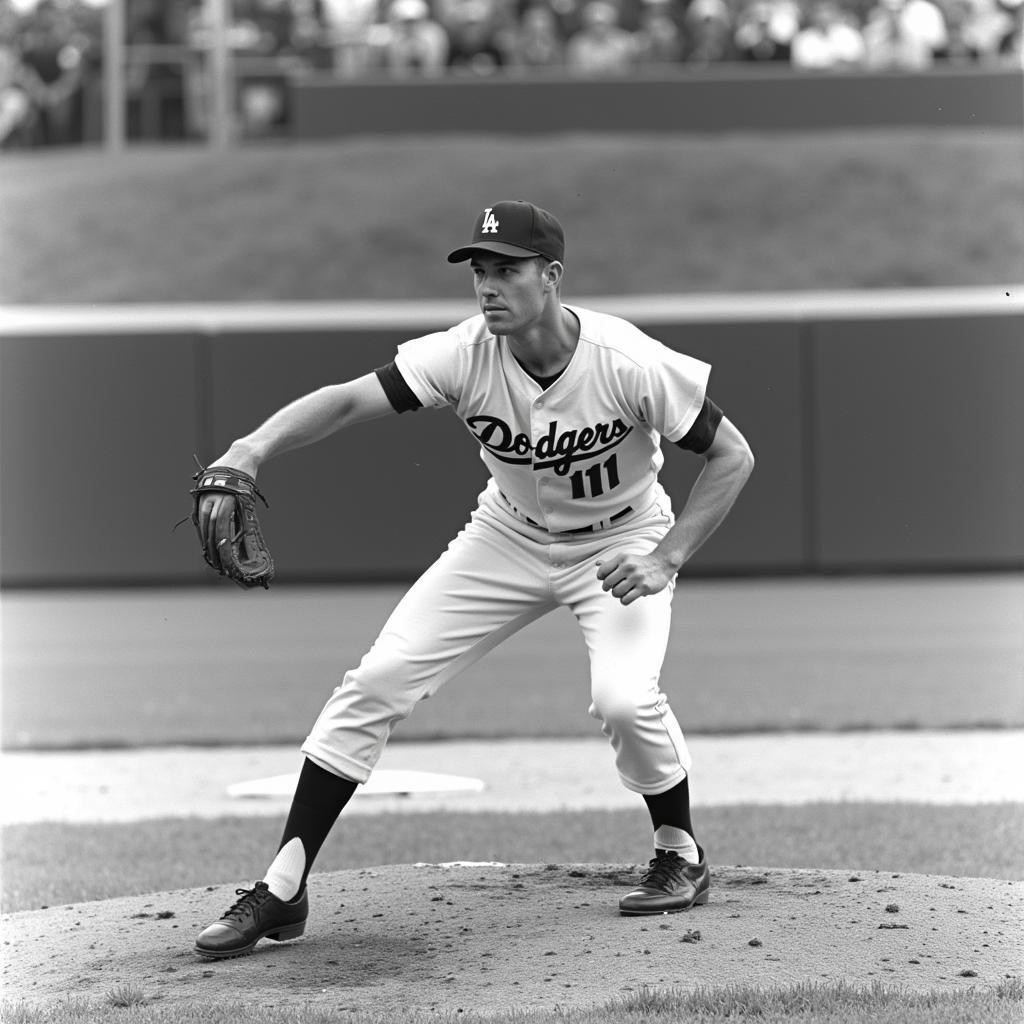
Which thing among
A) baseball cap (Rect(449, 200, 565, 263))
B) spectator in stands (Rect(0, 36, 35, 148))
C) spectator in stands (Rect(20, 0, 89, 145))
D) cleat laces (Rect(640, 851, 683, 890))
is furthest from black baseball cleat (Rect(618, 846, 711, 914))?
spectator in stands (Rect(0, 36, 35, 148))

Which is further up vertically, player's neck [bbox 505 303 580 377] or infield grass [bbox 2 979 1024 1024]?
player's neck [bbox 505 303 580 377]

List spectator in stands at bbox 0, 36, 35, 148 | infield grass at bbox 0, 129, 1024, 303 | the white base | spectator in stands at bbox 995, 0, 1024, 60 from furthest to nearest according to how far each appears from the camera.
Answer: spectator in stands at bbox 0, 36, 35, 148, spectator in stands at bbox 995, 0, 1024, 60, infield grass at bbox 0, 129, 1024, 303, the white base

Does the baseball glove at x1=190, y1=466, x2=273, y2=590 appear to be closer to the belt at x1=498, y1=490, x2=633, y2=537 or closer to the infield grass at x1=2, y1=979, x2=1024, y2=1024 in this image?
the belt at x1=498, y1=490, x2=633, y2=537

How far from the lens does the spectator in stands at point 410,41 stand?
69.6 feet

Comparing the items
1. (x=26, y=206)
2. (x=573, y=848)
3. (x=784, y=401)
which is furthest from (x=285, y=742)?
(x=26, y=206)

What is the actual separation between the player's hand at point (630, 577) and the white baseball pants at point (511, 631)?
0.73 feet

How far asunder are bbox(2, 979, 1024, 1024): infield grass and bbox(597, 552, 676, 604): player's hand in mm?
1065

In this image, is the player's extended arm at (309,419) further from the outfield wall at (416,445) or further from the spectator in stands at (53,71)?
the spectator in stands at (53,71)

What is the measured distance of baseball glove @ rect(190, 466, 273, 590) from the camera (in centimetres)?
450

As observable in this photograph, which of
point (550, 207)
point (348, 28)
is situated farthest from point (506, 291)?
point (348, 28)

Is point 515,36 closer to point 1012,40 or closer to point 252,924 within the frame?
point 1012,40

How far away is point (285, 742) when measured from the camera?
8.46 metres

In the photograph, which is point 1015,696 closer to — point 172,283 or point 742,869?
point 742,869

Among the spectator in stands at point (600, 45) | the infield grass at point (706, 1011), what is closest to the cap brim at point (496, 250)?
the infield grass at point (706, 1011)
